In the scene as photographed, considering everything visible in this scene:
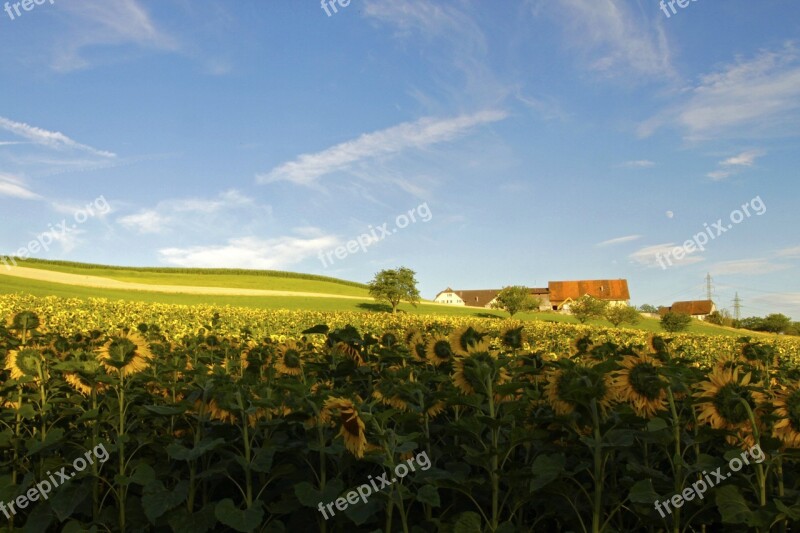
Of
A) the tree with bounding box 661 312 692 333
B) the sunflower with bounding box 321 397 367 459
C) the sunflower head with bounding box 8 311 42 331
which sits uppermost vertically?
the tree with bounding box 661 312 692 333

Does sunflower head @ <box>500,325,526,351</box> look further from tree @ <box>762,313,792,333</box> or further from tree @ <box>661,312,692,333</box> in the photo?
tree @ <box>762,313,792,333</box>

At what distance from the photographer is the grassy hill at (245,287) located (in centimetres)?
4575

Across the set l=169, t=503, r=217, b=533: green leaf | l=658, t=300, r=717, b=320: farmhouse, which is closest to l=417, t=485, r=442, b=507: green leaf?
l=169, t=503, r=217, b=533: green leaf

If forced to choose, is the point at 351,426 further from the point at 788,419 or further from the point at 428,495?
the point at 788,419

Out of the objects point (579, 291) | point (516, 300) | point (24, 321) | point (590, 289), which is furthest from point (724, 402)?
point (590, 289)

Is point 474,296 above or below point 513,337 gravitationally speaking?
above

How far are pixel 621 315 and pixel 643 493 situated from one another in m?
65.9

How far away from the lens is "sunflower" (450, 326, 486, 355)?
356 centimetres

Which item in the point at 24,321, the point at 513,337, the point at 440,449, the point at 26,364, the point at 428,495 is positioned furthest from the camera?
the point at 24,321

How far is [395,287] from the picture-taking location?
204ft

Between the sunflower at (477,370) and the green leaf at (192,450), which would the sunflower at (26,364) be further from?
the sunflower at (477,370)

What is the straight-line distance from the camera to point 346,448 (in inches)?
110

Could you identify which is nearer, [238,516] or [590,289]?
[238,516]

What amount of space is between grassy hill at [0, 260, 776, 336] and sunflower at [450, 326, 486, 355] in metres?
33.1
